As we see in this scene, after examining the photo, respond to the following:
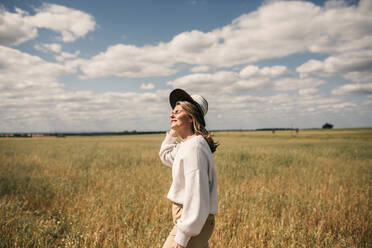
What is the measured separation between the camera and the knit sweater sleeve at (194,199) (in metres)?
1.59

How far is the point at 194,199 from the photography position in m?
1.62

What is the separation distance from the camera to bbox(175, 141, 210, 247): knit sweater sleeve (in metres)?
1.59

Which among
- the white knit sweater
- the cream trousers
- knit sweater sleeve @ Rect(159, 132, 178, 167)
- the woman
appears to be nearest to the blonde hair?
the woman


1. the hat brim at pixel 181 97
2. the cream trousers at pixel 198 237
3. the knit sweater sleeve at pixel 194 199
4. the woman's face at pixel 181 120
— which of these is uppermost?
the hat brim at pixel 181 97

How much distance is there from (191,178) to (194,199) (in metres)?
0.15

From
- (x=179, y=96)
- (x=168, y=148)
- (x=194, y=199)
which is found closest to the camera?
(x=194, y=199)

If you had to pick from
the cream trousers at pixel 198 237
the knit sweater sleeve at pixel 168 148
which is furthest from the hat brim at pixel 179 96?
the cream trousers at pixel 198 237

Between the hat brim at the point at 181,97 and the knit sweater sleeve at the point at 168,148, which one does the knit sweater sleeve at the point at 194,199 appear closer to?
the hat brim at the point at 181,97

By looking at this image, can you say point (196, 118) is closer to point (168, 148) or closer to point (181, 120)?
point (181, 120)

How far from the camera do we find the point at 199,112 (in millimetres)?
2119

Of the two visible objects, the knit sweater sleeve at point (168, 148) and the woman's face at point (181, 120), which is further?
the knit sweater sleeve at point (168, 148)

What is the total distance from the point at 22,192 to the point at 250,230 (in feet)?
20.1

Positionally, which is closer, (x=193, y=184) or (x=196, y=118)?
(x=193, y=184)

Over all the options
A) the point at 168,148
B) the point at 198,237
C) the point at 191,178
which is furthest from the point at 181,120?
the point at 198,237
